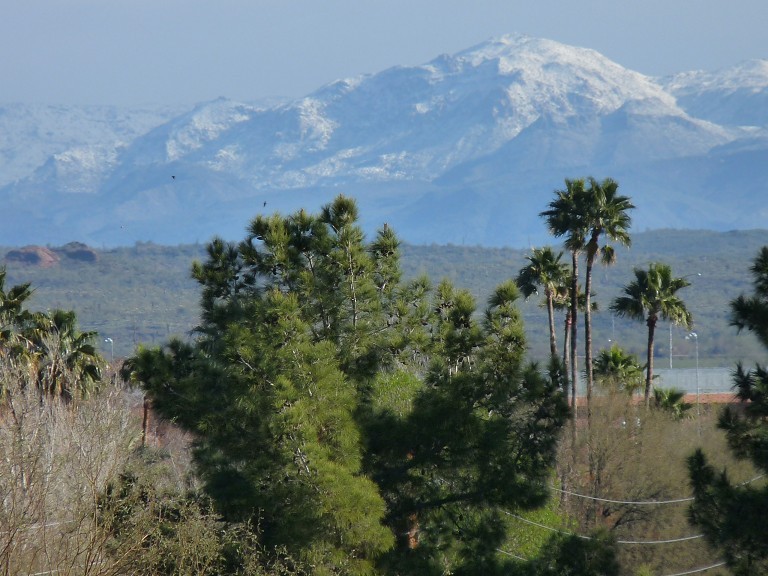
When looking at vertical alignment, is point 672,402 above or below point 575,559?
above

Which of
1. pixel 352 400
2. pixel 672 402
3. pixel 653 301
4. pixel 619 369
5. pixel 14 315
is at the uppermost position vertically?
pixel 653 301

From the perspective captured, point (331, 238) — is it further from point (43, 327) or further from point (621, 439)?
point (621, 439)

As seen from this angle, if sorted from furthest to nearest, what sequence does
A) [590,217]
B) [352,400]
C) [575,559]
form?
[590,217], [575,559], [352,400]

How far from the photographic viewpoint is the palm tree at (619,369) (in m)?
55.1

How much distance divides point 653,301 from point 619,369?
5140mm

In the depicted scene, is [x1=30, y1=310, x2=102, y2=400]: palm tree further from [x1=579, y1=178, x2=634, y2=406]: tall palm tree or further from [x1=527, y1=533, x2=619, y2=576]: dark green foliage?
[x1=579, y1=178, x2=634, y2=406]: tall palm tree

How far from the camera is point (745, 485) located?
2566cm

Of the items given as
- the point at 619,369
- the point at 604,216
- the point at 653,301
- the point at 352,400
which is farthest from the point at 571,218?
the point at 352,400

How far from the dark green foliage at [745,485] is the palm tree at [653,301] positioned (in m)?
26.2

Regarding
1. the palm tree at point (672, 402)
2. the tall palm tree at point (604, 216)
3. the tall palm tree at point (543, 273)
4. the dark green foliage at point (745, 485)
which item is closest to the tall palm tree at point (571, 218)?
the tall palm tree at point (604, 216)

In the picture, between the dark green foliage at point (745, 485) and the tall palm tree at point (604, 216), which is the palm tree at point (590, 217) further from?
the dark green foliage at point (745, 485)

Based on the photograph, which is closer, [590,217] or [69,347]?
[69,347]

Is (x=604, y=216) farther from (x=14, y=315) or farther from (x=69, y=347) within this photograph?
(x=14, y=315)

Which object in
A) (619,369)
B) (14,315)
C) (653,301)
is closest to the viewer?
(14,315)
